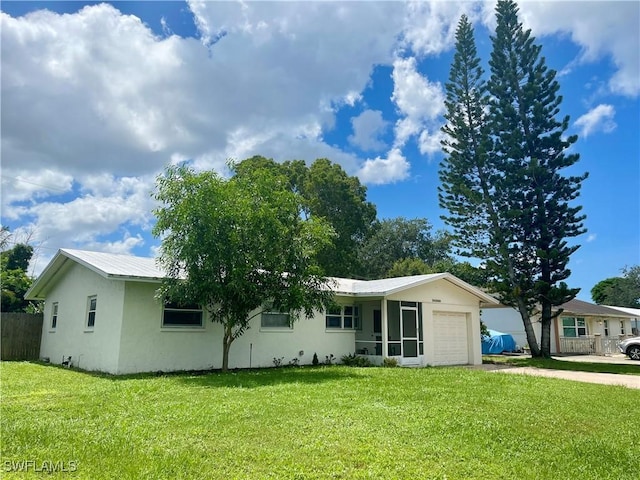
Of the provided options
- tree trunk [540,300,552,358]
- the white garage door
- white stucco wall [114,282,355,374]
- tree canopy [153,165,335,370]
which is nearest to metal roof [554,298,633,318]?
tree trunk [540,300,552,358]

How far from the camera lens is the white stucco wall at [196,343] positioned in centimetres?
1374

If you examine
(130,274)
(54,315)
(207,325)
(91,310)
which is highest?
(130,274)

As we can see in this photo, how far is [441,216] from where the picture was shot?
28.5 m

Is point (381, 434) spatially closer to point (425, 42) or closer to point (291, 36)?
point (291, 36)

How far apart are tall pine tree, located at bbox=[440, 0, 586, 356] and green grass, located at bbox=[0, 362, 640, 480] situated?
15.9 metres

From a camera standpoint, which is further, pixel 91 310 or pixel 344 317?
pixel 344 317

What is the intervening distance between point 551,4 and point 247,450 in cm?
1427

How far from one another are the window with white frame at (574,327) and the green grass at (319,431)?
24709 millimetres

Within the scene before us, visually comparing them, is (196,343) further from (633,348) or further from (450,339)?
(633,348)

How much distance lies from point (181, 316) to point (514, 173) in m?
19.7

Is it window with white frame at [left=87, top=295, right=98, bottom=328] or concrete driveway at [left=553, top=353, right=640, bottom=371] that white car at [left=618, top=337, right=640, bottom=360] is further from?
window with white frame at [left=87, top=295, right=98, bottom=328]

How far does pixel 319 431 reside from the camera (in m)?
6.30

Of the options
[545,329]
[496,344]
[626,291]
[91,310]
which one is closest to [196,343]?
[91,310]

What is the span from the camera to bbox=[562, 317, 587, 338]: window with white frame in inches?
1291
